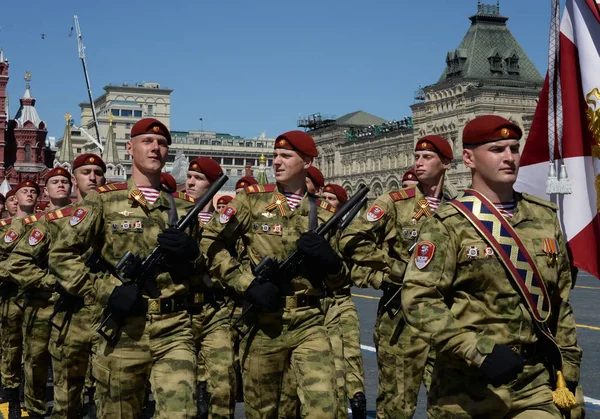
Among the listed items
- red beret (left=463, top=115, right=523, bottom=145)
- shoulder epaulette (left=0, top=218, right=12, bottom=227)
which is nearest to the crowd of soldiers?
red beret (left=463, top=115, right=523, bottom=145)

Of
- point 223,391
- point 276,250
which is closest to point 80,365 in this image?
point 223,391

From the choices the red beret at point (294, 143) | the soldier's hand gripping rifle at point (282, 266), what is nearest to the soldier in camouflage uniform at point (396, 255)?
the soldier's hand gripping rifle at point (282, 266)

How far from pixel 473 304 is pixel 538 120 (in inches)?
93.2

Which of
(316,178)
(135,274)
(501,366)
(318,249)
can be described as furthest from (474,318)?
(316,178)

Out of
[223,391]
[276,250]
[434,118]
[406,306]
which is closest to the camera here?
[406,306]

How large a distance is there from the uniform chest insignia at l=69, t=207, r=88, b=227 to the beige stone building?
73034 millimetres

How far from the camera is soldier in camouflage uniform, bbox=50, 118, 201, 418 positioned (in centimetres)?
656

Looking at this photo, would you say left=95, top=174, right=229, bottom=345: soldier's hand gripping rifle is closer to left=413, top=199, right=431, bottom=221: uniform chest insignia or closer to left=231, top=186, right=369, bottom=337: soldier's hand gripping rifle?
left=231, top=186, right=369, bottom=337: soldier's hand gripping rifle

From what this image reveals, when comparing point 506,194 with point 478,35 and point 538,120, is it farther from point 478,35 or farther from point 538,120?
point 478,35

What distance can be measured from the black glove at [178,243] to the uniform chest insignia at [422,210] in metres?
2.40

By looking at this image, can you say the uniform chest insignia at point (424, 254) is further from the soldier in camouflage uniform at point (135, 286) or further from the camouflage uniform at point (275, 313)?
the camouflage uniform at point (275, 313)

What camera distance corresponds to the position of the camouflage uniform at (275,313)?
7.10 meters

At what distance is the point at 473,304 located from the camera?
→ 510 cm

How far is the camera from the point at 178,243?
21.7 feet
